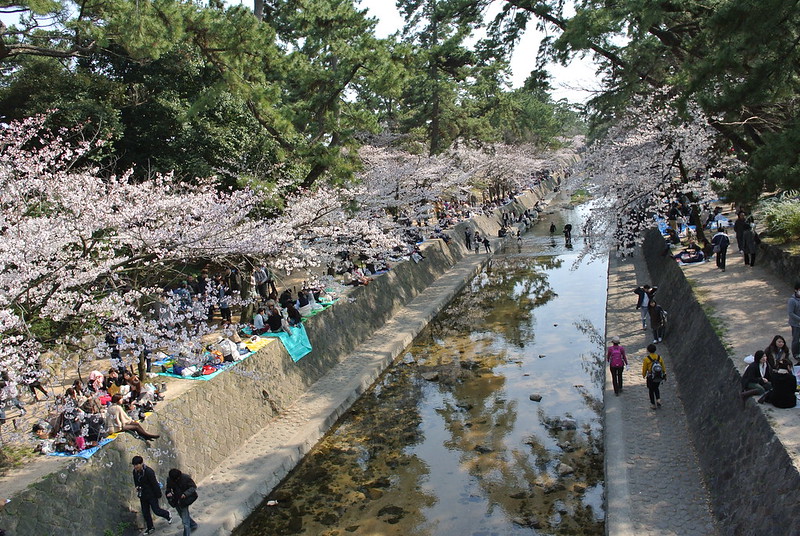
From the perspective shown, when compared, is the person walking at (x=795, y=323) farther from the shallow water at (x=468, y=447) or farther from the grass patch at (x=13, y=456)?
the grass patch at (x=13, y=456)

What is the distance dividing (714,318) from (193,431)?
11.4m

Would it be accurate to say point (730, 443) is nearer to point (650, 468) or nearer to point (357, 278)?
point (650, 468)

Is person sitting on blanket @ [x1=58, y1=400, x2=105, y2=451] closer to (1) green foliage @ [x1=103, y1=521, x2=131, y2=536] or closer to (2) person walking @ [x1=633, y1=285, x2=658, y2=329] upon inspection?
(1) green foliage @ [x1=103, y1=521, x2=131, y2=536]

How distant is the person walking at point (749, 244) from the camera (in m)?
16.3

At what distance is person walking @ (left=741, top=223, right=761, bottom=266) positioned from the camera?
16328 mm

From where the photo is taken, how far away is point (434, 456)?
12.1 metres

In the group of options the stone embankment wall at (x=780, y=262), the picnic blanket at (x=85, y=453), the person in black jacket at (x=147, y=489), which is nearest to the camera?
the person in black jacket at (x=147, y=489)

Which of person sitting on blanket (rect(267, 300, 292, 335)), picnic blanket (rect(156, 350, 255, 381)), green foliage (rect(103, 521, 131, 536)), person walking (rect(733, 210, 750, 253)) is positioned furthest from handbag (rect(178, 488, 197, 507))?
person walking (rect(733, 210, 750, 253))

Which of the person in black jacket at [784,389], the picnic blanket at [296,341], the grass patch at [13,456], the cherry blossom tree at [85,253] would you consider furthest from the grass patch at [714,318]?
the grass patch at [13,456]

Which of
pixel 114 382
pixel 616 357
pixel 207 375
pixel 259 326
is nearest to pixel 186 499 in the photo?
pixel 114 382

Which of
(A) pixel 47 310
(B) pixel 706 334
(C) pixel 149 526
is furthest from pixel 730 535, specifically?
(A) pixel 47 310

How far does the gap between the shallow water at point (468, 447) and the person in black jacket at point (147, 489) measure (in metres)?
1.52

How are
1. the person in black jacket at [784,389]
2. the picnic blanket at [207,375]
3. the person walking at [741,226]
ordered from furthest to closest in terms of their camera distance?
1. the person walking at [741,226]
2. the picnic blanket at [207,375]
3. the person in black jacket at [784,389]

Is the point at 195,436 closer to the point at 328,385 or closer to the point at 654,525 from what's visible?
the point at 328,385
